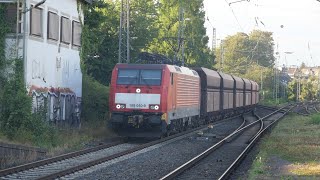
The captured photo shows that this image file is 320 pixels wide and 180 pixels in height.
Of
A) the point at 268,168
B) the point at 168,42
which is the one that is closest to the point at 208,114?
the point at 268,168

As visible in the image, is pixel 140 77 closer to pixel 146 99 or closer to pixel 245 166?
pixel 146 99

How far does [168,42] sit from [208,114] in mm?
25169

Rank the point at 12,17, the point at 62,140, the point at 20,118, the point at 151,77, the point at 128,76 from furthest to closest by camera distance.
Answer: the point at 128,76
the point at 151,77
the point at 12,17
the point at 62,140
the point at 20,118

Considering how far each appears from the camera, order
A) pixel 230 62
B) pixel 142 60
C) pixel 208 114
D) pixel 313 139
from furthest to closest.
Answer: pixel 230 62
pixel 208 114
pixel 142 60
pixel 313 139

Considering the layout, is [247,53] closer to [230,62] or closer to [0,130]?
[230,62]

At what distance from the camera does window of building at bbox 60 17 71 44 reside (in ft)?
89.5

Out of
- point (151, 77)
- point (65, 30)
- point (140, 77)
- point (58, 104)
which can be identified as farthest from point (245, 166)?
point (65, 30)

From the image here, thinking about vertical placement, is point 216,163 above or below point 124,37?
below

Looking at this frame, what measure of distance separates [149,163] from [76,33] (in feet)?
45.4

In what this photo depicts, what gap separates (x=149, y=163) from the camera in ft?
55.6

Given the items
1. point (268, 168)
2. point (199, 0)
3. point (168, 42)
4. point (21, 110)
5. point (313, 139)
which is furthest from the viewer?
point (199, 0)

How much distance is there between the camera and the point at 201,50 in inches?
2530

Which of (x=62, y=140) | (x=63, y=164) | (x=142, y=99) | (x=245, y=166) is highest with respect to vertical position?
(x=142, y=99)

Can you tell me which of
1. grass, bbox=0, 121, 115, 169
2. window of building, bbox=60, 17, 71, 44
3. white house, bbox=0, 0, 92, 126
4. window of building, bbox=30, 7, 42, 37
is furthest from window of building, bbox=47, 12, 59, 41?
grass, bbox=0, 121, 115, 169
